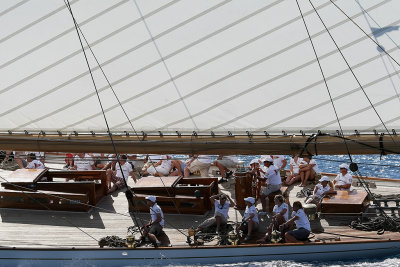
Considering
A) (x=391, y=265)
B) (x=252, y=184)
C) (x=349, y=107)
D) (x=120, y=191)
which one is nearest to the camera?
(x=349, y=107)

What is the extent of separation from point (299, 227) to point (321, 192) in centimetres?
180

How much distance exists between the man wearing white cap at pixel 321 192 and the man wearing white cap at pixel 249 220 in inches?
56.5

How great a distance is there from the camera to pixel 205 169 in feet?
48.0

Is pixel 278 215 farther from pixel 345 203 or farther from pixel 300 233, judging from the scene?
pixel 345 203

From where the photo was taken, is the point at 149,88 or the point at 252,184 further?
the point at 252,184

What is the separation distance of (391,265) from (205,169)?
508 centimetres

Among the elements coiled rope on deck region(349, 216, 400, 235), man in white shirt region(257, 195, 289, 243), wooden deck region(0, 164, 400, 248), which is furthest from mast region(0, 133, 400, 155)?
coiled rope on deck region(349, 216, 400, 235)

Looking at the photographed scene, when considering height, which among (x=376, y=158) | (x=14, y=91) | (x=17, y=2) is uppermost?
(x=17, y=2)

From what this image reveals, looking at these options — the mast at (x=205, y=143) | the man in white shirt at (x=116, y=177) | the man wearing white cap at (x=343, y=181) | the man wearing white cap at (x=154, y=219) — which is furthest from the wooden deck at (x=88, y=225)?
the mast at (x=205, y=143)

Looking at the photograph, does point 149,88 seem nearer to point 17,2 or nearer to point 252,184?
point 17,2

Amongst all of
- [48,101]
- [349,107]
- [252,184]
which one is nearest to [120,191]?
[252,184]

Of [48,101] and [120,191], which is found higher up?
[48,101]

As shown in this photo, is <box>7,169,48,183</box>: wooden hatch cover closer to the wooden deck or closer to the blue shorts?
the wooden deck

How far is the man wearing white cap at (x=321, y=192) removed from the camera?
12.4 meters
